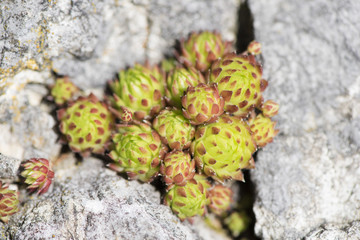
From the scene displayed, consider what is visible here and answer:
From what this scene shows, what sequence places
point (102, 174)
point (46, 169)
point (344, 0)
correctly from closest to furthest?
point (46, 169) < point (102, 174) < point (344, 0)

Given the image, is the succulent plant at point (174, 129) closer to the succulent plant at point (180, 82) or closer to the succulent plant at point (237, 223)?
the succulent plant at point (180, 82)

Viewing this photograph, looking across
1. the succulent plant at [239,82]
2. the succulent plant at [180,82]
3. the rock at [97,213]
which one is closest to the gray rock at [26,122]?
the rock at [97,213]

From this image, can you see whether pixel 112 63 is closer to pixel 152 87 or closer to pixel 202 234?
pixel 152 87

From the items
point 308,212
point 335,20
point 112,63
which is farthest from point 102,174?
point 335,20

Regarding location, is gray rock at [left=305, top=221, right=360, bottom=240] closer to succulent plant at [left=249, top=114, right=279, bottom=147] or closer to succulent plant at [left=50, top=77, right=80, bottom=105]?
succulent plant at [left=249, top=114, right=279, bottom=147]

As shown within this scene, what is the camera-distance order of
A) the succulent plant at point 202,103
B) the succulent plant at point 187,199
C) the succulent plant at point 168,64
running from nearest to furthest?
the succulent plant at point 202,103 < the succulent plant at point 187,199 < the succulent plant at point 168,64

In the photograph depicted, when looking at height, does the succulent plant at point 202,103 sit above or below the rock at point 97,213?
above
